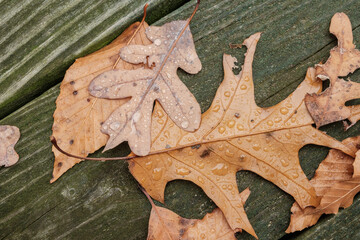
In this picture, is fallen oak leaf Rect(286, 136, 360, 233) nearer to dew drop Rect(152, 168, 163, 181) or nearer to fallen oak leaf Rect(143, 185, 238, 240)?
fallen oak leaf Rect(143, 185, 238, 240)

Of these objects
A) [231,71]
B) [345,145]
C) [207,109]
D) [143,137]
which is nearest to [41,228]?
[143,137]

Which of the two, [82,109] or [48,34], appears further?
[48,34]

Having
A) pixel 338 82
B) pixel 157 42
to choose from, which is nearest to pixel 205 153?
pixel 157 42

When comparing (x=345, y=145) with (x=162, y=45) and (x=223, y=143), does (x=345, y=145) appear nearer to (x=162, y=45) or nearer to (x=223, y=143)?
(x=223, y=143)

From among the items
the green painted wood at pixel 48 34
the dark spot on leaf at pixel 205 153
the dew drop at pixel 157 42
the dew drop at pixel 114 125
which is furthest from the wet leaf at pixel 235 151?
the green painted wood at pixel 48 34

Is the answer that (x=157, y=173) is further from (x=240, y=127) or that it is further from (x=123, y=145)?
(x=240, y=127)

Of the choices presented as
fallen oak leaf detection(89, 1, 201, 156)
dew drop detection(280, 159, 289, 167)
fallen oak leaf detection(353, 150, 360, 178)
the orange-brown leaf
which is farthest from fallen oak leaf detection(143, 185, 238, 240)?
fallen oak leaf detection(353, 150, 360, 178)
